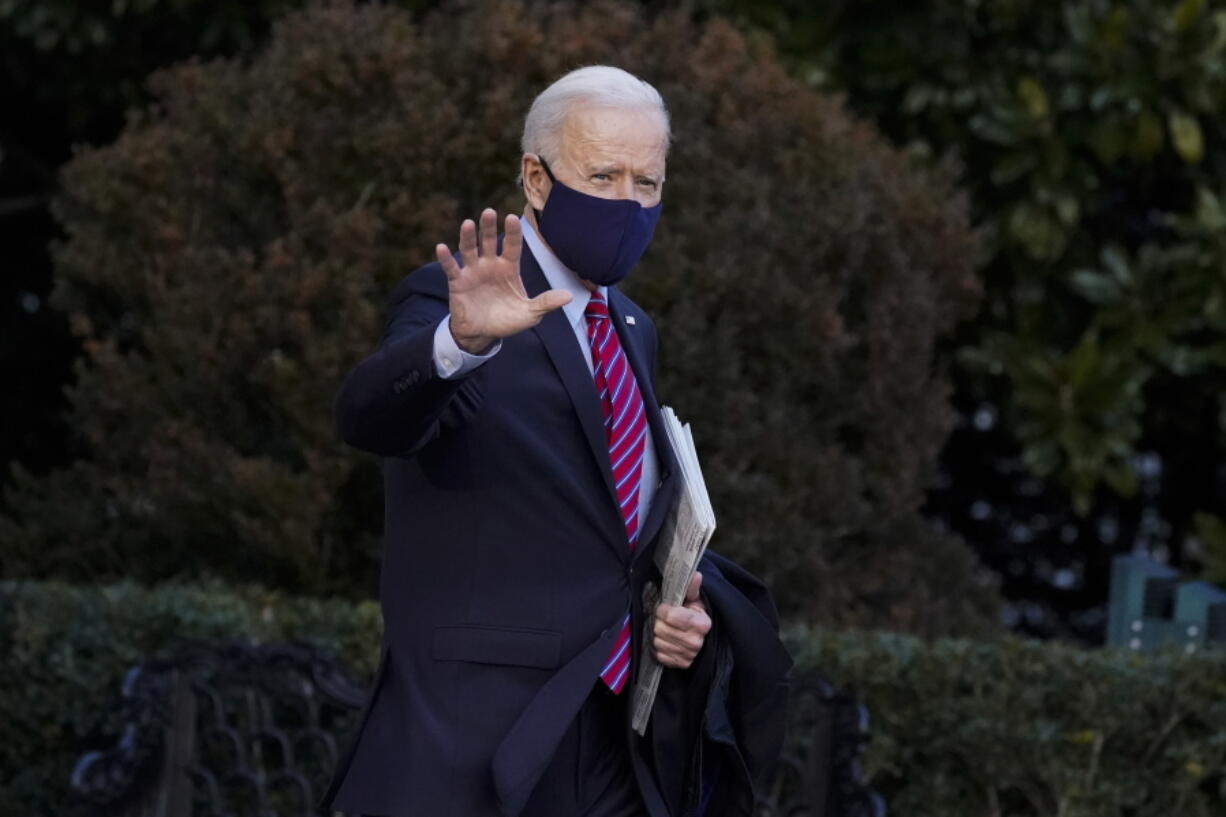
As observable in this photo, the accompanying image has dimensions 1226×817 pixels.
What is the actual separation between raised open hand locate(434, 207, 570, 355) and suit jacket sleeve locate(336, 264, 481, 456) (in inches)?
2.7

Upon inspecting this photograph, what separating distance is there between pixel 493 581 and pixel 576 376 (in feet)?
1.05

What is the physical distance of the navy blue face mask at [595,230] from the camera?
2.88 meters

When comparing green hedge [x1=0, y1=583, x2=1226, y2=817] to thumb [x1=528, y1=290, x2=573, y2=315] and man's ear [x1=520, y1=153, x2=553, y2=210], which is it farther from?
thumb [x1=528, y1=290, x2=573, y2=315]

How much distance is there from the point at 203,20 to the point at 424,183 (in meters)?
2.23

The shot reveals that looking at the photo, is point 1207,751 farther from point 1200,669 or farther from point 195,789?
point 195,789

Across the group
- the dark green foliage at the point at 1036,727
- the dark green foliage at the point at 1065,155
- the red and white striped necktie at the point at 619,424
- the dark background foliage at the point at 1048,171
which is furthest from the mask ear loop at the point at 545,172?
the dark green foliage at the point at 1065,155

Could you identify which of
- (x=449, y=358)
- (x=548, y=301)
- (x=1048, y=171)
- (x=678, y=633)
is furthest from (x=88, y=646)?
(x=1048, y=171)

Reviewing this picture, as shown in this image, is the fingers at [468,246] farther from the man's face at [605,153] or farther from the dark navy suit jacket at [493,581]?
the man's face at [605,153]

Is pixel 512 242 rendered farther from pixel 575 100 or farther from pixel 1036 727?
pixel 1036 727

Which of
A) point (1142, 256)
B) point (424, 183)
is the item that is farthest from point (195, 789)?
point (1142, 256)

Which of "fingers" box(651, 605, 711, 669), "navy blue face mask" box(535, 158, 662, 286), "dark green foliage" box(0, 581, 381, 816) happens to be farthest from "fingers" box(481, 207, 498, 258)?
"dark green foliage" box(0, 581, 381, 816)

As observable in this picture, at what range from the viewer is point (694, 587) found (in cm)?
296

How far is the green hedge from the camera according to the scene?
5.14 metres

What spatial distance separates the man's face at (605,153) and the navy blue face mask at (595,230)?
16 mm
